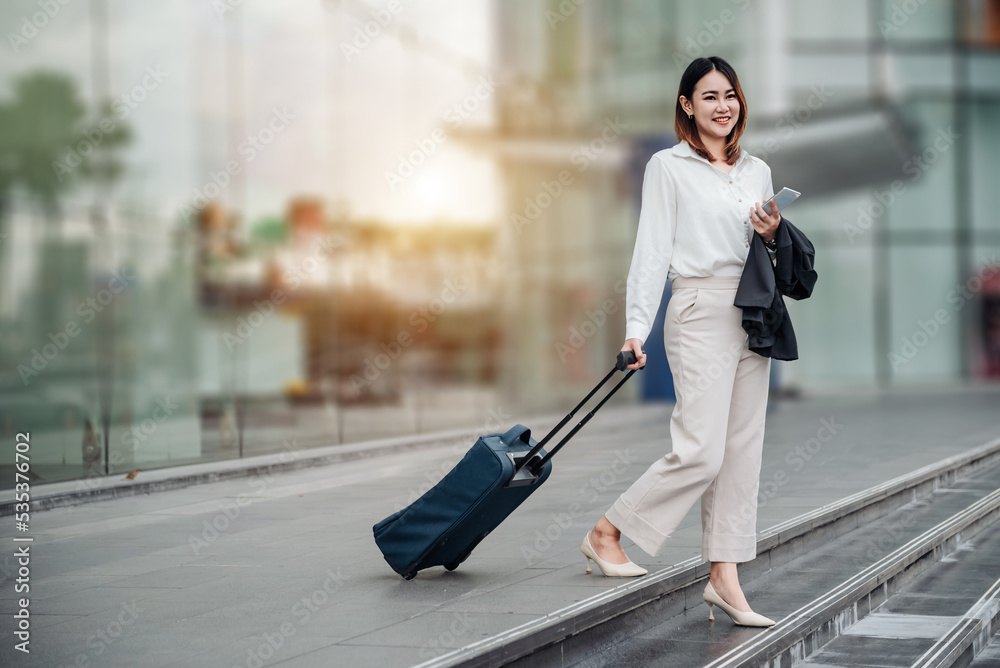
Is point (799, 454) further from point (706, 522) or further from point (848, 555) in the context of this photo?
point (706, 522)

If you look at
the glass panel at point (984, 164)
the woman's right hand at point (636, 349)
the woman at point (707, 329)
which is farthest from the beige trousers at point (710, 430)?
the glass panel at point (984, 164)

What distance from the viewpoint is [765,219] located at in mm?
3807

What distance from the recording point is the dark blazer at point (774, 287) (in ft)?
12.5

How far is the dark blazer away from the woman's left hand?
0.04 meters

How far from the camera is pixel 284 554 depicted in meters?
5.38

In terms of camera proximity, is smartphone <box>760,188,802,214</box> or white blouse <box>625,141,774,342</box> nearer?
smartphone <box>760,188,802,214</box>

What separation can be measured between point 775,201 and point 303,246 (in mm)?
12370

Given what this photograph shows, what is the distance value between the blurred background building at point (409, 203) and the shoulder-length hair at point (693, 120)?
6.00 metres

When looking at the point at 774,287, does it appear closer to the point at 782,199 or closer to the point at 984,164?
the point at 782,199

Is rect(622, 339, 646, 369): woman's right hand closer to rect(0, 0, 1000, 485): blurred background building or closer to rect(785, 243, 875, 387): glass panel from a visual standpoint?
rect(0, 0, 1000, 485): blurred background building

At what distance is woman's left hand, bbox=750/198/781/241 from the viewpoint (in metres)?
3.79

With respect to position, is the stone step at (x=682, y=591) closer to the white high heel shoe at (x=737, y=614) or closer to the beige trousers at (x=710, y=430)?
the white high heel shoe at (x=737, y=614)

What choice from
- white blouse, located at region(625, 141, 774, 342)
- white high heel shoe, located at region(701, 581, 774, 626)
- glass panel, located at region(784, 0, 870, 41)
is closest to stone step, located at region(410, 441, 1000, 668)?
white high heel shoe, located at region(701, 581, 774, 626)

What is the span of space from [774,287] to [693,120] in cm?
73
